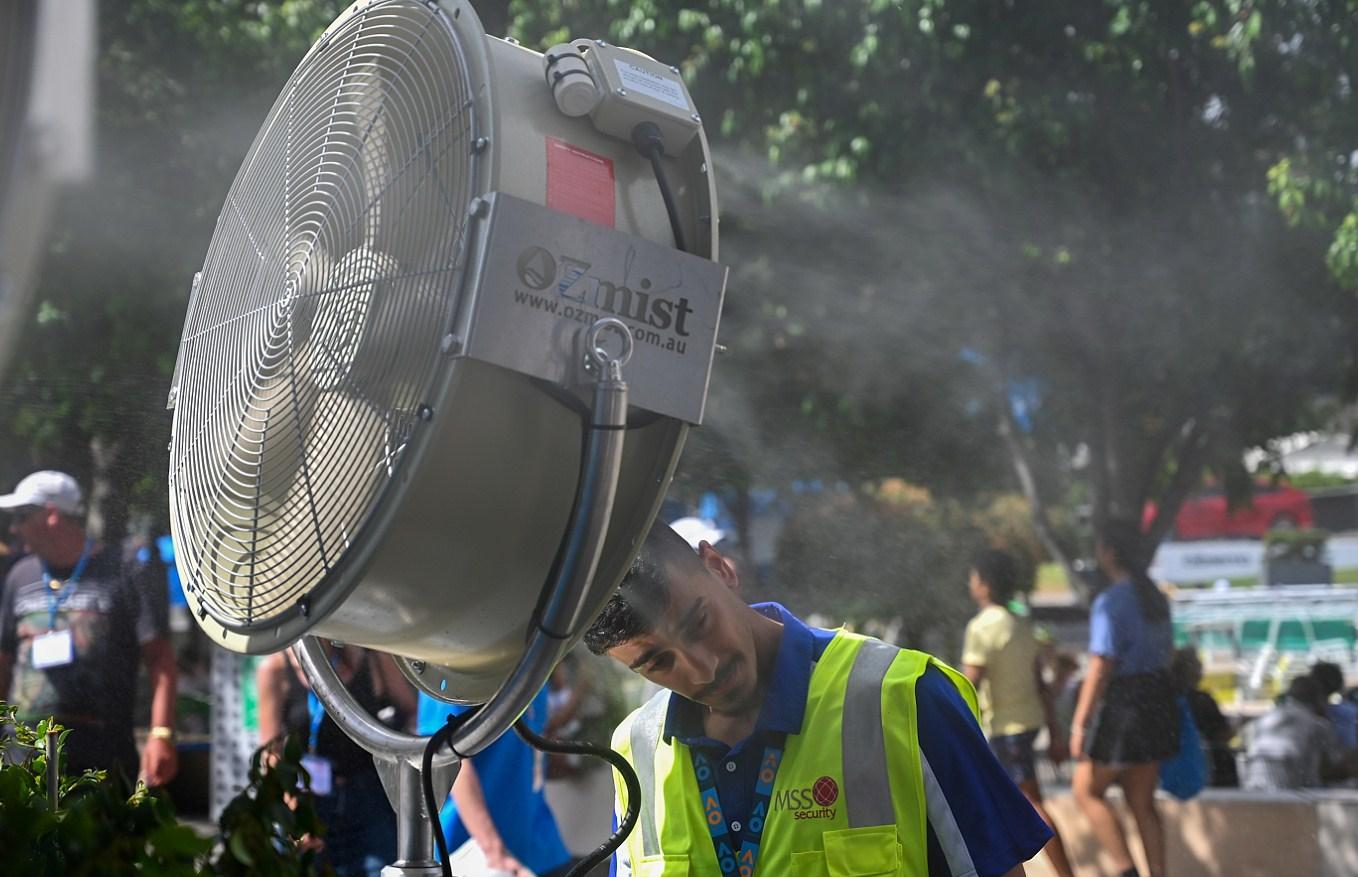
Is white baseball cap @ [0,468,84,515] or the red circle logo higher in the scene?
white baseball cap @ [0,468,84,515]

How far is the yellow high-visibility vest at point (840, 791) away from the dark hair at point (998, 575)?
423 centimetres

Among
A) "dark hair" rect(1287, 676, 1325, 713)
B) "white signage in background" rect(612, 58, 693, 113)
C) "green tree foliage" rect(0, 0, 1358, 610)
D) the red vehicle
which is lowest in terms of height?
"white signage in background" rect(612, 58, 693, 113)

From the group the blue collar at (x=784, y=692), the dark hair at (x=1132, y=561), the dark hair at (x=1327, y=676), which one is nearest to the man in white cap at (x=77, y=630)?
the blue collar at (x=784, y=692)

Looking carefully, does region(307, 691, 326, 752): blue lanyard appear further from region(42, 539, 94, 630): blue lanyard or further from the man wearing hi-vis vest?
the man wearing hi-vis vest

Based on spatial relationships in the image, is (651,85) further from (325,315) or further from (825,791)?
(825,791)

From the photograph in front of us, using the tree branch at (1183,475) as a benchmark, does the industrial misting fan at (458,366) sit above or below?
below

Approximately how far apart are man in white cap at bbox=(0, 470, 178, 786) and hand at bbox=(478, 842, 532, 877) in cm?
129

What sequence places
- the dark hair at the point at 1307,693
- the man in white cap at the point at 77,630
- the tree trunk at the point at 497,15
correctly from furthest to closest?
1. the dark hair at the point at 1307,693
2. the tree trunk at the point at 497,15
3. the man in white cap at the point at 77,630

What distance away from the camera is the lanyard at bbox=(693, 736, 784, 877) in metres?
1.89

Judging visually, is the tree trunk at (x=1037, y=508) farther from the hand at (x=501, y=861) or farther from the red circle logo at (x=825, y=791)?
the red circle logo at (x=825, y=791)

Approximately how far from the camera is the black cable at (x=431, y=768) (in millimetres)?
1405

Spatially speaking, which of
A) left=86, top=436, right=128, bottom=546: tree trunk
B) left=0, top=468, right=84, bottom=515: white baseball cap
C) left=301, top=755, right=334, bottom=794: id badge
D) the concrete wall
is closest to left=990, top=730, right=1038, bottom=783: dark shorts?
the concrete wall

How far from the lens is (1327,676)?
788cm

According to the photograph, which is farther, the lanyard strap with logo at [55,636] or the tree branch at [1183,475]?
the tree branch at [1183,475]
